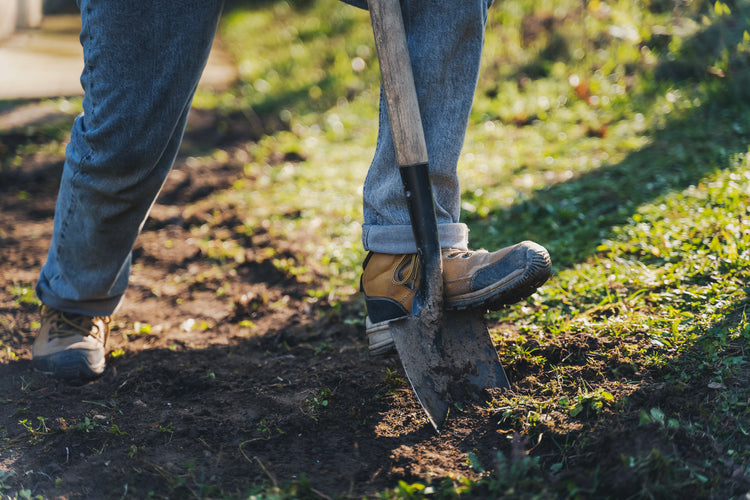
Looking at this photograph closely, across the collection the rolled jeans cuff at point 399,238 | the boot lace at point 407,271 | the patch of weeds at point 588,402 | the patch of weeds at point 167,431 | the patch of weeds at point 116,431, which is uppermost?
the rolled jeans cuff at point 399,238

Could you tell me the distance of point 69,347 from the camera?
87.5 inches

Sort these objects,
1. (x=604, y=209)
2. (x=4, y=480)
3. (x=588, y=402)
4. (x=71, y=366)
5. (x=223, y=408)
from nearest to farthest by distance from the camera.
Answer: (x=4, y=480) < (x=588, y=402) < (x=223, y=408) < (x=71, y=366) < (x=604, y=209)

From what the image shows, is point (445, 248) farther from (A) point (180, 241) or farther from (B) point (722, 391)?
(A) point (180, 241)

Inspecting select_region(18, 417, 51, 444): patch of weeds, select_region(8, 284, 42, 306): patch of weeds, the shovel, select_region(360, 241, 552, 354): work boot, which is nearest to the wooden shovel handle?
the shovel

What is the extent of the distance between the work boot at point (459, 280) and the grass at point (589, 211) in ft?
0.98

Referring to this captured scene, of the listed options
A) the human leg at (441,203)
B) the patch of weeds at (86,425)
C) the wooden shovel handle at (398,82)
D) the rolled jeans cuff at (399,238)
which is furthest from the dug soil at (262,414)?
the wooden shovel handle at (398,82)

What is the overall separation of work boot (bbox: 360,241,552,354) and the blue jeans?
67 millimetres

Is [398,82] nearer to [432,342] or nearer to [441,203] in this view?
[441,203]

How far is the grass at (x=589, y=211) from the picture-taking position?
1592 millimetres

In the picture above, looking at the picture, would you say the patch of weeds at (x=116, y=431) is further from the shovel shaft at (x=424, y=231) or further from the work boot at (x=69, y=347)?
the shovel shaft at (x=424, y=231)

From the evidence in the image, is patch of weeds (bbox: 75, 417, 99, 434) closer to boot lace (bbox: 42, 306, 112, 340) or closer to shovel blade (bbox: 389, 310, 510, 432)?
boot lace (bbox: 42, 306, 112, 340)

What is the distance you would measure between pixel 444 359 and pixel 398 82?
2.74 ft

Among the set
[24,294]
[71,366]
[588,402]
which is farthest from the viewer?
[24,294]

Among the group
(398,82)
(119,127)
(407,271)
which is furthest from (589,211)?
(119,127)
